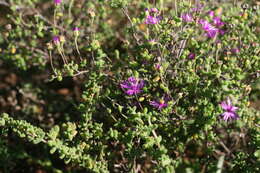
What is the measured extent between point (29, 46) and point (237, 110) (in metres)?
1.55

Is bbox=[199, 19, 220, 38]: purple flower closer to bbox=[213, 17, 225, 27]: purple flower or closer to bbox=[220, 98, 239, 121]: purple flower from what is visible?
bbox=[213, 17, 225, 27]: purple flower

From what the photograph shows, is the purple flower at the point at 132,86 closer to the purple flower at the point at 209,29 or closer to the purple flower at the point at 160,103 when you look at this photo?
the purple flower at the point at 160,103

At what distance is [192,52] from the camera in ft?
6.26

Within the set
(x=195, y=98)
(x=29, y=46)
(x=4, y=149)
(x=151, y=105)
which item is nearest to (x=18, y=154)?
(x=4, y=149)

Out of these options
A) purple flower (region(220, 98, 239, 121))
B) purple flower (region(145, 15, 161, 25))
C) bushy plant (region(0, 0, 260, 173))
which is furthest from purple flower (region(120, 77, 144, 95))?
purple flower (region(220, 98, 239, 121))

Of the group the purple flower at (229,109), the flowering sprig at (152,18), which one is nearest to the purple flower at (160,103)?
the purple flower at (229,109)

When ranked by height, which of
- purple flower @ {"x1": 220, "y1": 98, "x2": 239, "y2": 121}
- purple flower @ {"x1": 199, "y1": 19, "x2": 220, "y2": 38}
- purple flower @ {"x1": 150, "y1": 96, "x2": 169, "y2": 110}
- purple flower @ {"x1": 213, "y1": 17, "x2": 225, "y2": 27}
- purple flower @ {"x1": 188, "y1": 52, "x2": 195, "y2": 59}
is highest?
purple flower @ {"x1": 213, "y1": 17, "x2": 225, "y2": 27}

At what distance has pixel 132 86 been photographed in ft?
5.85

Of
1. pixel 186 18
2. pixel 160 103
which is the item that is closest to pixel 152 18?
pixel 186 18

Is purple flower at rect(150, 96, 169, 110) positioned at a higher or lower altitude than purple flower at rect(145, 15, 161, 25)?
lower

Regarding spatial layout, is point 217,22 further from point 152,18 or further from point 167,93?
point 167,93

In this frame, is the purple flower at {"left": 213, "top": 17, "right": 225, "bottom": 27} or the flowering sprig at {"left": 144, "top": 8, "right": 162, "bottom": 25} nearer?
the flowering sprig at {"left": 144, "top": 8, "right": 162, "bottom": 25}

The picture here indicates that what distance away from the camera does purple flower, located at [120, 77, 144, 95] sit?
69.9 inches

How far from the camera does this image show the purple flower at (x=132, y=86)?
69.9 inches
